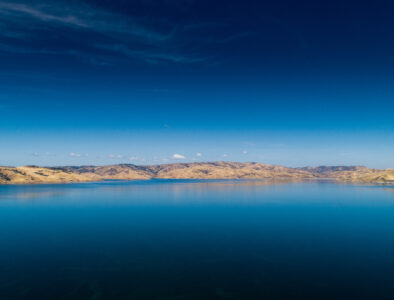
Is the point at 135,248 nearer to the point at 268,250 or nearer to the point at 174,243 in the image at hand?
the point at 174,243

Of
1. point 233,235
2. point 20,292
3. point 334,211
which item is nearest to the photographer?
point 20,292

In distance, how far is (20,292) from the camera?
1724 inches

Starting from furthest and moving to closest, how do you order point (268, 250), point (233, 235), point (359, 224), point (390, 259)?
point (359, 224), point (233, 235), point (268, 250), point (390, 259)

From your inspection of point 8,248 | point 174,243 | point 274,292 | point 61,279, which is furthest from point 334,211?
point 8,248

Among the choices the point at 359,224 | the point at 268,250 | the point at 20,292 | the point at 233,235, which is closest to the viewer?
the point at 20,292

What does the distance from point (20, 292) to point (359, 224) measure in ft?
372

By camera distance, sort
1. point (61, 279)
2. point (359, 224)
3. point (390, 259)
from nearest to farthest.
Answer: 1. point (61, 279)
2. point (390, 259)
3. point (359, 224)

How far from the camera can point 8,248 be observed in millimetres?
69625

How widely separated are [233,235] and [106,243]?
40.1m

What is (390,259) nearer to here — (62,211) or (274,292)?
(274,292)

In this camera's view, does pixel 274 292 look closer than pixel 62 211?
Yes

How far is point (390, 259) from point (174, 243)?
180 feet

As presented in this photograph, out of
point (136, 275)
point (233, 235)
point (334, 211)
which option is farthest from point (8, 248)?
point (334, 211)

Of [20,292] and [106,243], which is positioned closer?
[20,292]
